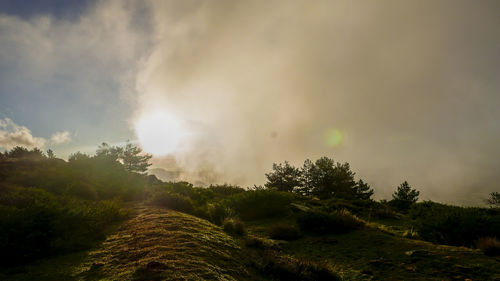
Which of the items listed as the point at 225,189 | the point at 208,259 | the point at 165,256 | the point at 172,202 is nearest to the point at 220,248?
the point at 208,259

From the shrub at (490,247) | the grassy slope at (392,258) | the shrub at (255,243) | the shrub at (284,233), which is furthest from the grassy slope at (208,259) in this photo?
the shrub at (284,233)

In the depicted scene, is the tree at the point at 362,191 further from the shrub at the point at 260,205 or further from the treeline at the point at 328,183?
the shrub at the point at 260,205

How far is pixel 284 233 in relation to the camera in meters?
9.50

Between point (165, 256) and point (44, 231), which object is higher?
point (165, 256)

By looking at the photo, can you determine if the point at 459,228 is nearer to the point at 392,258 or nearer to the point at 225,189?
the point at 392,258

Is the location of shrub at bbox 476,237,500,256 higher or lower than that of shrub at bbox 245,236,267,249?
higher

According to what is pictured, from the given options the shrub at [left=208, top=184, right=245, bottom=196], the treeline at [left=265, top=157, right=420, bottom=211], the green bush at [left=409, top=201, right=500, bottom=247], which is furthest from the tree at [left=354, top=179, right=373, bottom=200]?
the green bush at [left=409, top=201, right=500, bottom=247]

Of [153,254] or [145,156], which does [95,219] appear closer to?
[153,254]

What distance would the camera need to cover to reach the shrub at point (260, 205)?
1399 centimetres

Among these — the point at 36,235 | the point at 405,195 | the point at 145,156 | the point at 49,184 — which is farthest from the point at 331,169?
the point at 36,235

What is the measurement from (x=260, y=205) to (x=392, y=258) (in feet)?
28.7

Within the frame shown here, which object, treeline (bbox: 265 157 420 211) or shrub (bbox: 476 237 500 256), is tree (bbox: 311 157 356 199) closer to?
treeline (bbox: 265 157 420 211)

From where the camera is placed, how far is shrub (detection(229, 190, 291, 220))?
551 inches

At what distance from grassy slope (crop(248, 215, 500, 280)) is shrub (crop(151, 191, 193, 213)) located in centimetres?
556
